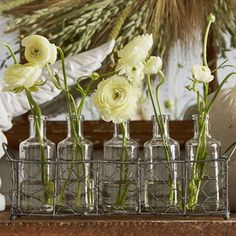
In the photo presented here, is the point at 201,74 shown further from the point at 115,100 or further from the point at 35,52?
the point at 35,52

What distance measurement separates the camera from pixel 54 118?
1321mm

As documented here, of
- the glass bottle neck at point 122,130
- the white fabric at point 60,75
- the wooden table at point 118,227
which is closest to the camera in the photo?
the wooden table at point 118,227

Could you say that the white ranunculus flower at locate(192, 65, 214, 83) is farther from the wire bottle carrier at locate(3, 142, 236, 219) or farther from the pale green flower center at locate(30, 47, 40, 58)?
the pale green flower center at locate(30, 47, 40, 58)

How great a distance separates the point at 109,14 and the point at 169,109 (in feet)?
0.69

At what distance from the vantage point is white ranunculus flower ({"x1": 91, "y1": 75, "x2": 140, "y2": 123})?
1.04 meters

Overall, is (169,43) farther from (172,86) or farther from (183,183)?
(183,183)

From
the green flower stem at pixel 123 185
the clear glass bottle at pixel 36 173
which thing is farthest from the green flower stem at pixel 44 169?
the green flower stem at pixel 123 185

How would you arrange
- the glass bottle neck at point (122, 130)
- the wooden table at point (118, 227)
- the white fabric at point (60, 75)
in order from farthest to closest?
the white fabric at point (60, 75) < the glass bottle neck at point (122, 130) < the wooden table at point (118, 227)

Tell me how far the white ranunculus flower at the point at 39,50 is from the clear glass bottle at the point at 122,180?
16cm

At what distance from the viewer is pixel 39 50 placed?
1.05 m

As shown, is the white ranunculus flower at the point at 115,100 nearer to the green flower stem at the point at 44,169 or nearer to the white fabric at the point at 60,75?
the green flower stem at the point at 44,169

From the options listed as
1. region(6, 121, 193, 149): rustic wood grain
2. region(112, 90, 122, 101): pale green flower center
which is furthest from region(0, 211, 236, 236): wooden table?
region(6, 121, 193, 149): rustic wood grain

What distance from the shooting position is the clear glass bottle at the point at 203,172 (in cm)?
109

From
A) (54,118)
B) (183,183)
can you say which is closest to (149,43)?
(183,183)
